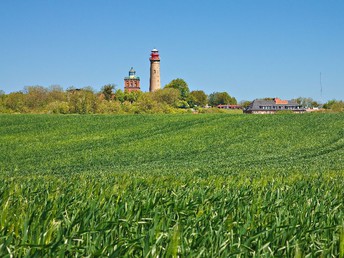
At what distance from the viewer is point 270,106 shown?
172 meters

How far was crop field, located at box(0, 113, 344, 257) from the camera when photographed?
Answer: 2.64 meters

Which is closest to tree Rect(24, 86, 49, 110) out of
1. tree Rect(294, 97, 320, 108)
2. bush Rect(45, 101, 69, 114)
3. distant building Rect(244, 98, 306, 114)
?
bush Rect(45, 101, 69, 114)

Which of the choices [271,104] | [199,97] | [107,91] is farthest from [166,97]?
[271,104]

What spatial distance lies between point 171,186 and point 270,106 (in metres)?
168

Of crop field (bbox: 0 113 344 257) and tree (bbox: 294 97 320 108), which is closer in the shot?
crop field (bbox: 0 113 344 257)

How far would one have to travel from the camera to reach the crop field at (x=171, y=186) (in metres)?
2.64

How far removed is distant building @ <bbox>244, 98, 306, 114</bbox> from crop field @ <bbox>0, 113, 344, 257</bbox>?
356 feet

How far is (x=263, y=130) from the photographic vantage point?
45750mm

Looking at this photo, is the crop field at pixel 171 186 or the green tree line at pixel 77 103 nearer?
the crop field at pixel 171 186

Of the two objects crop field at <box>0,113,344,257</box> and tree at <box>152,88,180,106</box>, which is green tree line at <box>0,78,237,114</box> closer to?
tree at <box>152,88,180,106</box>

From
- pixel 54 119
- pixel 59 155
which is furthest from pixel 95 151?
pixel 54 119

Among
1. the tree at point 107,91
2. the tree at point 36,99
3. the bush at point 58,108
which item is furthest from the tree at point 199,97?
the bush at point 58,108

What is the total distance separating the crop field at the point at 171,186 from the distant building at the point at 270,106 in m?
109

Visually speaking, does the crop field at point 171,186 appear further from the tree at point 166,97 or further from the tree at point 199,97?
the tree at point 199,97
